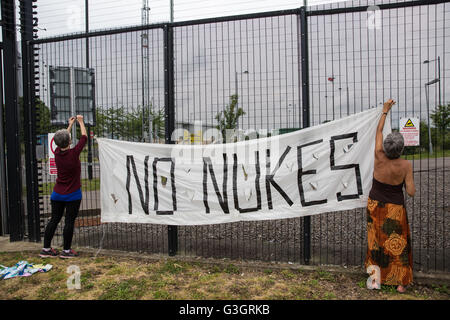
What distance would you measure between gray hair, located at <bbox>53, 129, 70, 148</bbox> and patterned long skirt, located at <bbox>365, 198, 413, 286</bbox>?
427 cm

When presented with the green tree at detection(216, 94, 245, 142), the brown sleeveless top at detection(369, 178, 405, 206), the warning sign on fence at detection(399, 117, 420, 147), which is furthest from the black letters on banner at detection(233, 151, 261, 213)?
the warning sign on fence at detection(399, 117, 420, 147)

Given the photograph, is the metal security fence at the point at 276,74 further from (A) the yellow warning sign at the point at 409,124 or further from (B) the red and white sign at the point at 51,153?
(B) the red and white sign at the point at 51,153

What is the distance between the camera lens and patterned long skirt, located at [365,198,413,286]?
11.2 feet

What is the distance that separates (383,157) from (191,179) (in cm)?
253

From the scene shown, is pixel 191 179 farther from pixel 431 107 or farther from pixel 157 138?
pixel 431 107

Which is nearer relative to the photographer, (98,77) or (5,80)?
(98,77)

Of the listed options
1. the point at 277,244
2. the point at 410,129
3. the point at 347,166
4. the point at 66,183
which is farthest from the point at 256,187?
the point at 66,183

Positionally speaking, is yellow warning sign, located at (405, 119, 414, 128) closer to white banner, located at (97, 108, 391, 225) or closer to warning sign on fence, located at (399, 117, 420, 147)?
warning sign on fence, located at (399, 117, 420, 147)

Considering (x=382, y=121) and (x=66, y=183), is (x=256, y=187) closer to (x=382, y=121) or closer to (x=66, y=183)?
(x=382, y=121)

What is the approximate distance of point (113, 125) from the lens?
5.07 m

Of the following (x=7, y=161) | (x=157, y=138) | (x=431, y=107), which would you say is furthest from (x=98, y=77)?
(x=431, y=107)

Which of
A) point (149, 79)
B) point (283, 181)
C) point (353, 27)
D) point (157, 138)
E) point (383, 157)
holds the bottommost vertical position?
point (283, 181)

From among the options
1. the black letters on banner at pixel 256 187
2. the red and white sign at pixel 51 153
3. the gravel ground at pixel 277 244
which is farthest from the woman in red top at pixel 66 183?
the black letters on banner at pixel 256 187

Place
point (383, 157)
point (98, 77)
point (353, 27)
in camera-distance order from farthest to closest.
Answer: point (98, 77), point (353, 27), point (383, 157)
